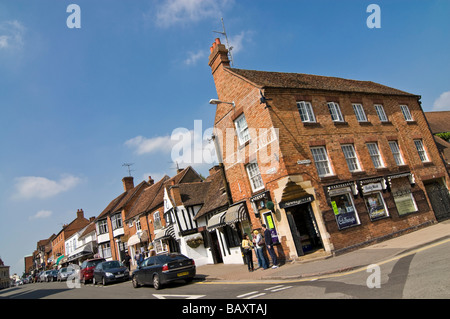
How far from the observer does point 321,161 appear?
1568 cm

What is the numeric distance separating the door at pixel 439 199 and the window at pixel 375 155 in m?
4.47

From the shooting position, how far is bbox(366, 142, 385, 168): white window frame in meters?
17.6

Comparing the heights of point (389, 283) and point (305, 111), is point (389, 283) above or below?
below

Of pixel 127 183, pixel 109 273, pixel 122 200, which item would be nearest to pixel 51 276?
pixel 122 200

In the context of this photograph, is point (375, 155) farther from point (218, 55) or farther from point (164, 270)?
point (164, 270)

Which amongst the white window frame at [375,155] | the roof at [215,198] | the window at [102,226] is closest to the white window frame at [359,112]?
the white window frame at [375,155]

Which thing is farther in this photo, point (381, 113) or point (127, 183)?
point (127, 183)

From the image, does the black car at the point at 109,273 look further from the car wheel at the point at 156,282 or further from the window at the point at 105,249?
the window at the point at 105,249

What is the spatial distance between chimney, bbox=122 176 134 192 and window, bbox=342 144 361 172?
118 feet

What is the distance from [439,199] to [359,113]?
25.8 feet

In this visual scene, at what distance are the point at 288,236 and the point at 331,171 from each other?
436 cm

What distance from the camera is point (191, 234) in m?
23.8
